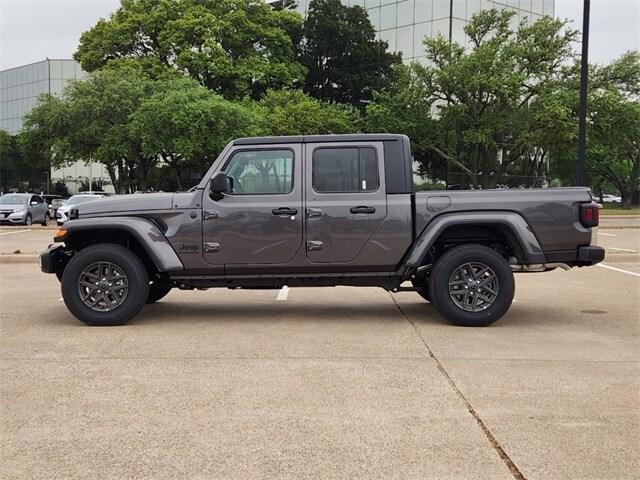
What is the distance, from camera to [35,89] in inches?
3243

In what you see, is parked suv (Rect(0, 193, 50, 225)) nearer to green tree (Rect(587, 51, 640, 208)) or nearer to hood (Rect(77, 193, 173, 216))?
hood (Rect(77, 193, 173, 216))

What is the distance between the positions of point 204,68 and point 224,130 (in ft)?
38.9

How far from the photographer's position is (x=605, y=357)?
5828 millimetres

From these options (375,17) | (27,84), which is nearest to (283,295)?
(375,17)

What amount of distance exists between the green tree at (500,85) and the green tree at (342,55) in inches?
403

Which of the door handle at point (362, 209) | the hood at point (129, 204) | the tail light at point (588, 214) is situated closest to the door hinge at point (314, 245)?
the door handle at point (362, 209)

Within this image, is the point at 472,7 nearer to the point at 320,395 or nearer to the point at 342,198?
the point at 342,198

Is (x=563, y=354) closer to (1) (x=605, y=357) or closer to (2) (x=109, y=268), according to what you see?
(1) (x=605, y=357)

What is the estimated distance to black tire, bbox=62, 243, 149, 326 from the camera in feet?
22.9

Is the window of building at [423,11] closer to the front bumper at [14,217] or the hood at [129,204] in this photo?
the front bumper at [14,217]

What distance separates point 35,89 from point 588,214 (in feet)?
287

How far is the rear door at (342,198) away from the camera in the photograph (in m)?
6.96

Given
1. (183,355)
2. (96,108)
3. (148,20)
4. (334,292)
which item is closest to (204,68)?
(148,20)

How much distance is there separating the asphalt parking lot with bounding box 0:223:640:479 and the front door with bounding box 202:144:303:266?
0.84m
